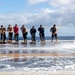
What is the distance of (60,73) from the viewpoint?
7.41 metres

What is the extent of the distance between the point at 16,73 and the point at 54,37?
2342cm

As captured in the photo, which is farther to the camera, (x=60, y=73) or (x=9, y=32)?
(x=9, y=32)

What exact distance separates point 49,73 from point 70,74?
0.53 meters

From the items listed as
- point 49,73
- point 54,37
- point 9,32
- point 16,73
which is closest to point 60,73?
point 49,73

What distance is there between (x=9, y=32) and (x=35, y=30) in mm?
2655

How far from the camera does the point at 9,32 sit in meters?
28.5

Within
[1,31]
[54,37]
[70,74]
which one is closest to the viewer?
[70,74]

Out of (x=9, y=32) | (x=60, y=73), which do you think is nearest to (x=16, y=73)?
(x=60, y=73)

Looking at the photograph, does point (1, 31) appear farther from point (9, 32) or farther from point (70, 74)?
point (70, 74)

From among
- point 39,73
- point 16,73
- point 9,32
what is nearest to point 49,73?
point 39,73

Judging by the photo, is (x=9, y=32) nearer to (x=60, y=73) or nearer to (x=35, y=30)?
(x=35, y=30)

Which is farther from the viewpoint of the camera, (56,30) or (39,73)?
(56,30)

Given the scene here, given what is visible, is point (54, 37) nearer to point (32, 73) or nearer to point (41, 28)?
point (41, 28)

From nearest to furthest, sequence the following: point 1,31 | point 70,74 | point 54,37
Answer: point 70,74
point 1,31
point 54,37
